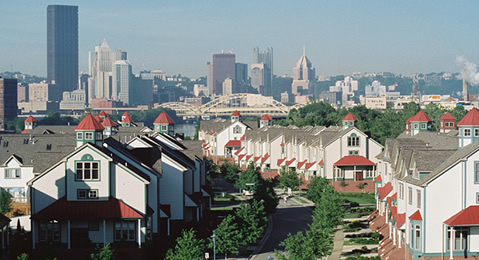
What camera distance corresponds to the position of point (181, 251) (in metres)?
55.1

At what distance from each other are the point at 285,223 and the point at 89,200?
29.1m

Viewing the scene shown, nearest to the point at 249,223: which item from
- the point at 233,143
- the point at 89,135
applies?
the point at 89,135

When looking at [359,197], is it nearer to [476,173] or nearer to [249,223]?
[249,223]

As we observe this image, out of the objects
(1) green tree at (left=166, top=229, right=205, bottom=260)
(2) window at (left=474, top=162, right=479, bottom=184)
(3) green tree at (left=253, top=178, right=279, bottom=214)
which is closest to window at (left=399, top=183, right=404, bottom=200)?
(2) window at (left=474, top=162, right=479, bottom=184)

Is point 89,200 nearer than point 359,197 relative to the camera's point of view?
Yes

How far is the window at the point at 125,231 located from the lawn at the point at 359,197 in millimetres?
44581

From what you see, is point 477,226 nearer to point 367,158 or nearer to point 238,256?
point 238,256

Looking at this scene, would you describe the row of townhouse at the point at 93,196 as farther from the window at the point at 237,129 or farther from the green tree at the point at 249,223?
the window at the point at 237,129

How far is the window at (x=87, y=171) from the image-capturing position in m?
59.0

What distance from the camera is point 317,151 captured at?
385 feet

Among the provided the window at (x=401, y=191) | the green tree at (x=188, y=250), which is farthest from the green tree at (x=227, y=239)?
the window at (x=401, y=191)

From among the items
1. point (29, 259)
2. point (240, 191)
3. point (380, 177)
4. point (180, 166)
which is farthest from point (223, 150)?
point (29, 259)

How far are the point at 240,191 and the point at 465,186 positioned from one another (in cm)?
6229

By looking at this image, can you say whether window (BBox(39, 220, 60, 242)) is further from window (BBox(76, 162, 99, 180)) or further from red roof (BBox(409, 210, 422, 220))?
red roof (BBox(409, 210, 422, 220))
